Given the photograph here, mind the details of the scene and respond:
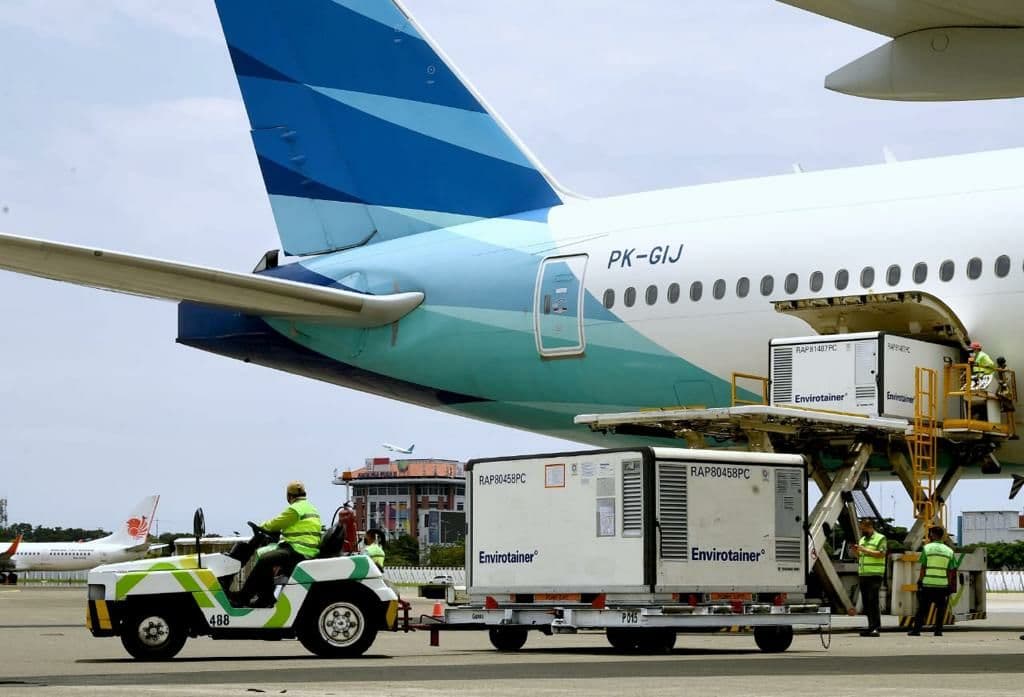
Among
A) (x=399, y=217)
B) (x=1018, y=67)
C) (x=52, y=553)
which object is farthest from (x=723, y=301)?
(x=52, y=553)

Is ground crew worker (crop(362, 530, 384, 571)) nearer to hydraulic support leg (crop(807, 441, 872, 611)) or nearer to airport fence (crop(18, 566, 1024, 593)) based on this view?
airport fence (crop(18, 566, 1024, 593))

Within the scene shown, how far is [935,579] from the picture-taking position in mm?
20312

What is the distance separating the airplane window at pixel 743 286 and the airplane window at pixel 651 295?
137 centimetres

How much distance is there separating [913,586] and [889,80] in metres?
12.2

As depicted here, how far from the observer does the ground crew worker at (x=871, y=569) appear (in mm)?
20625

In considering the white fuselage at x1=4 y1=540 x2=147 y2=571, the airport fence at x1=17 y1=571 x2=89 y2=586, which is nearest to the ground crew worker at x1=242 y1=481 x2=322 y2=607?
the white fuselage at x1=4 y1=540 x2=147 y2=571

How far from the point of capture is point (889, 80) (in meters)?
10.1

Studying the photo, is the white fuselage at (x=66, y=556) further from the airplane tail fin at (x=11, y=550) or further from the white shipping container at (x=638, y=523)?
the white shipping container at (x=638, y=523)

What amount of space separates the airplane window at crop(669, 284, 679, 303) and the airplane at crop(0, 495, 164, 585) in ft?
221

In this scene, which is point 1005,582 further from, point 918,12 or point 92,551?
point 92,551

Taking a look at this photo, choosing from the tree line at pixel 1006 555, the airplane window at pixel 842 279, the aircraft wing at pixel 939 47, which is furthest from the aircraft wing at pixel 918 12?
the tree line at pixel 1006 555

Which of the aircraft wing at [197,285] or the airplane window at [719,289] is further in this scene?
the airplane window at [719,289]

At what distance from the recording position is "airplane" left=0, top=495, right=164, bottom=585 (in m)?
88.2

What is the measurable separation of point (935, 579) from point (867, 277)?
4118mm
